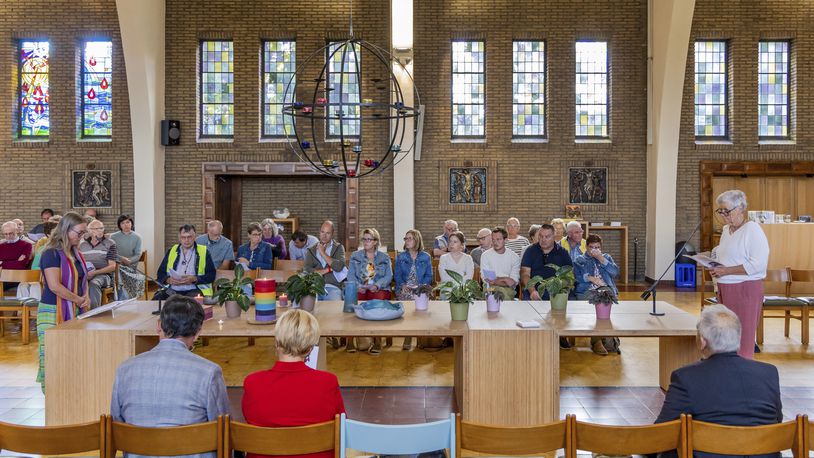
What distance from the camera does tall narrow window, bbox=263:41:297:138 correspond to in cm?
1327

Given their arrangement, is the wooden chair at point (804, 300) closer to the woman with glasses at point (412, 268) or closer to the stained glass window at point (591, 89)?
the woman with glasses at point (412, 268)

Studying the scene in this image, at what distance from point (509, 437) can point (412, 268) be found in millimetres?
4629

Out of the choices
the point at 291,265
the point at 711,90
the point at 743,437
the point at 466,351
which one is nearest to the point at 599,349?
the point at 466,351

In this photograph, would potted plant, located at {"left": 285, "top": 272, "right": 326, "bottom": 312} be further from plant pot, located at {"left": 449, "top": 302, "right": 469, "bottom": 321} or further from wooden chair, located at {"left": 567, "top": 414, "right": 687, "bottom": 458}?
wooden chair, located at {"left": 567, "top": 414, "right": 687, "bottom": 458}

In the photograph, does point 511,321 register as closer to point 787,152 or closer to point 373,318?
point 373,318

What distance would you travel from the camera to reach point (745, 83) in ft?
42.7

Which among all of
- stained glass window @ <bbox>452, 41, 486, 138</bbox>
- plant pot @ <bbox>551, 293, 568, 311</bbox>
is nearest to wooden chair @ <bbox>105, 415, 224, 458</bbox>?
plant pot @ <bbox>551, 293, 568, 311</bbox>

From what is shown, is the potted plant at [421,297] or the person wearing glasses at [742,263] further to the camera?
the potted plant at [421,297]

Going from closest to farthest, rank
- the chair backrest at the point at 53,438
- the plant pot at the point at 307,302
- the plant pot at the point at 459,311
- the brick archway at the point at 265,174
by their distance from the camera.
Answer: the chair backrest at the point at 53,438 < the plant pot at the point at 459,311 < the plant pot at the point at 307,302 < the brick archway at the point at 265,174

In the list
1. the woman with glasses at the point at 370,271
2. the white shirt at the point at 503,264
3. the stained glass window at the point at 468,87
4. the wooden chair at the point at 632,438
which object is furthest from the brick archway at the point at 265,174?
the wooden chair at the point at 632,438

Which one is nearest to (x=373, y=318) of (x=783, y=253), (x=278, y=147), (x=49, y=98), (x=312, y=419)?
(x=312, y=419)

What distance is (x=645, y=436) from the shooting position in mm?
2588

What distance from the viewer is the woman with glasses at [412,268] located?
7.12 meters

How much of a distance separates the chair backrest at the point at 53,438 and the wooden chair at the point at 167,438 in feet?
0.18
